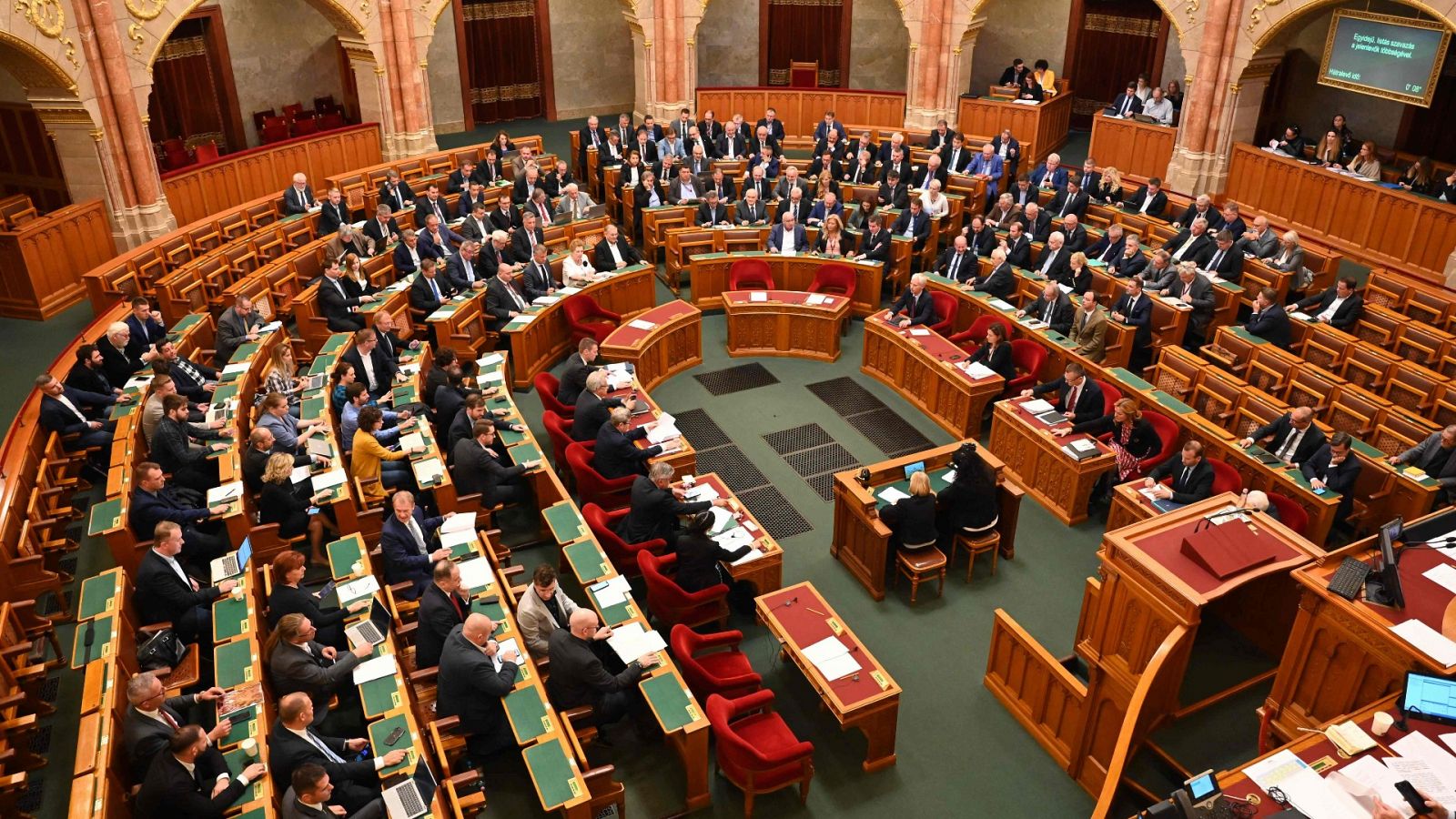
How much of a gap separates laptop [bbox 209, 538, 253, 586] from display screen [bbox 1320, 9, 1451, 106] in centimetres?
1595

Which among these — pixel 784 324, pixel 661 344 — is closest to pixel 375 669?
pixel 661 344

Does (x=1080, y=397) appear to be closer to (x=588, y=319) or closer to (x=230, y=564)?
(x=588, y=319)

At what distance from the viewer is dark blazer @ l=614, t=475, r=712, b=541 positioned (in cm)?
834

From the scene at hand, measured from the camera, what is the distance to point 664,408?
12.3 meters

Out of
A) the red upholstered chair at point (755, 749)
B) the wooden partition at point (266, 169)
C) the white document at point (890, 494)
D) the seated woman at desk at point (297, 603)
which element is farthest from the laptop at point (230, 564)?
the wooden partition at point (266, 169)

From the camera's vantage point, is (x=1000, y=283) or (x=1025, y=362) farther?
(x=1000, y=283)

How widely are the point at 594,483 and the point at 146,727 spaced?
14.0 ft

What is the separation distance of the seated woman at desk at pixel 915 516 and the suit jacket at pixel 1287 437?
3.56m

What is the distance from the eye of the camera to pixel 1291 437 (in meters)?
9.52

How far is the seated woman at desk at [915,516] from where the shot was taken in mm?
8516

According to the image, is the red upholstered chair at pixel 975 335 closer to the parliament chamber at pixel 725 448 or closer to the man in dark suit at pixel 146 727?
the parliament chamber at pixel 725 448

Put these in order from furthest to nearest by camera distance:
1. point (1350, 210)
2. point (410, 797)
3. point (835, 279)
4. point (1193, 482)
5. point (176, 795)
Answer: point (1350, 210) → point (835, 279) → point (1193, 482) → point (410, 797) → point (176, 795)

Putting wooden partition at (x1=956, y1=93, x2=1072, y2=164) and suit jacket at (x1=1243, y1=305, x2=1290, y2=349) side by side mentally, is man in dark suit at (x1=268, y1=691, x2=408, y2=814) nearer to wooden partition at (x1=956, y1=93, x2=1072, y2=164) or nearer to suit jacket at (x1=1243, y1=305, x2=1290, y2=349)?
suit jacket at (x1=1243, y1=305, x2=1290, y2=349)

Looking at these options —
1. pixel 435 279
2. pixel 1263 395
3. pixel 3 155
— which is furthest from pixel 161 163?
pixel 1263 395
